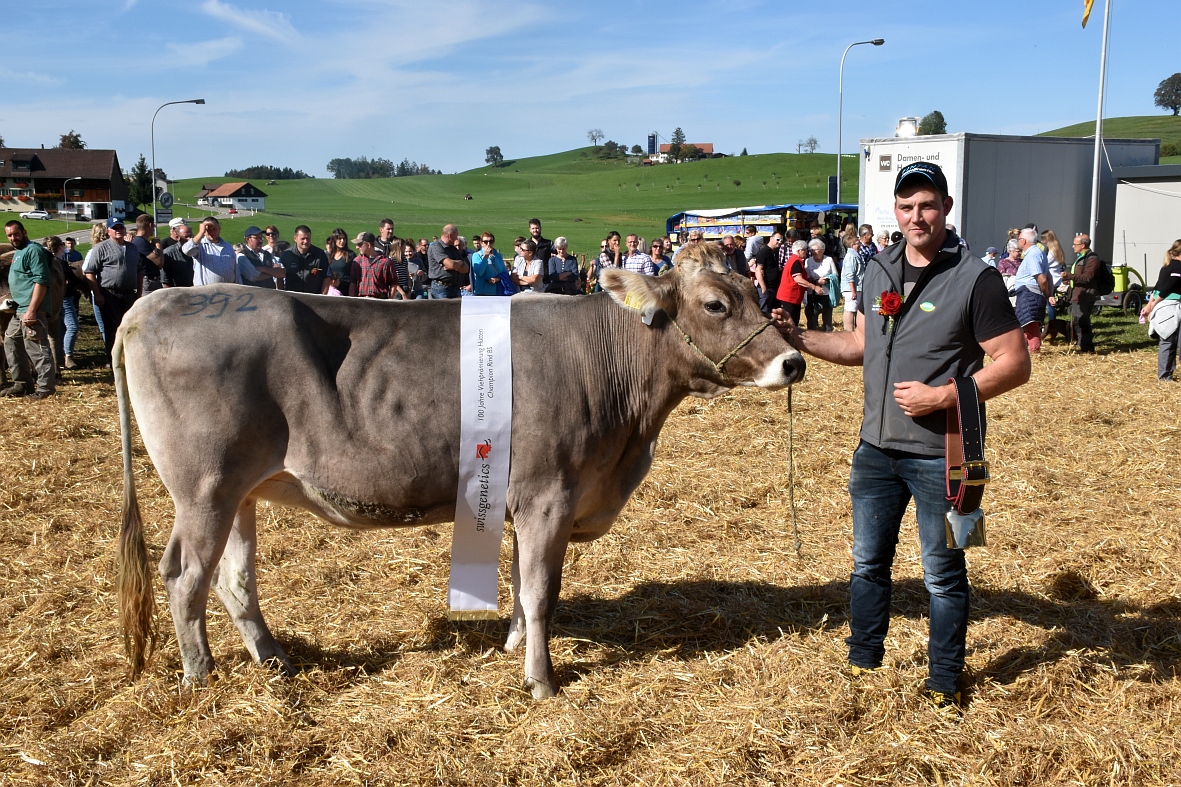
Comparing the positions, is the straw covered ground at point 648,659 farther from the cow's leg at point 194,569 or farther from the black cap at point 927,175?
the black cap at point 927,175

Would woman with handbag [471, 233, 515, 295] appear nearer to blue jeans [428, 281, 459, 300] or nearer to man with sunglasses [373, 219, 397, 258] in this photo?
blue jeans [428, 281, 459, 300]

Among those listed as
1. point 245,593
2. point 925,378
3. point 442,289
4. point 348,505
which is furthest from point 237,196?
point 925,378

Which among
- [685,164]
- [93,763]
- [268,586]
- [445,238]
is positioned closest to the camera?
[93,763]

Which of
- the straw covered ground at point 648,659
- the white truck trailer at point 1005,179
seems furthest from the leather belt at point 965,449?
the white truck trailer at point 1005,179

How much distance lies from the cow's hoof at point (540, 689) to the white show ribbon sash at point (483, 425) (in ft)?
1.98

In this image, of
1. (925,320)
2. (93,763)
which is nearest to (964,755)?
(925,320)

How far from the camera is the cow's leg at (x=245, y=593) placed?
4219mm

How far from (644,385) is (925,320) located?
132 centimetres

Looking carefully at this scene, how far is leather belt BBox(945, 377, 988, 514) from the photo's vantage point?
11.1 ft

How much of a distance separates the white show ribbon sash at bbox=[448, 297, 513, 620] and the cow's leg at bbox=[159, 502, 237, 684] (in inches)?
40.9

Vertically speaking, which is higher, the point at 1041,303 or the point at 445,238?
the point at 445,238

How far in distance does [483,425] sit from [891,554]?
192 centimetres

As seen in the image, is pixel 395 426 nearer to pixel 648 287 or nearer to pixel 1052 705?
pixel 648 287

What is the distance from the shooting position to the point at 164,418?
378 cm
